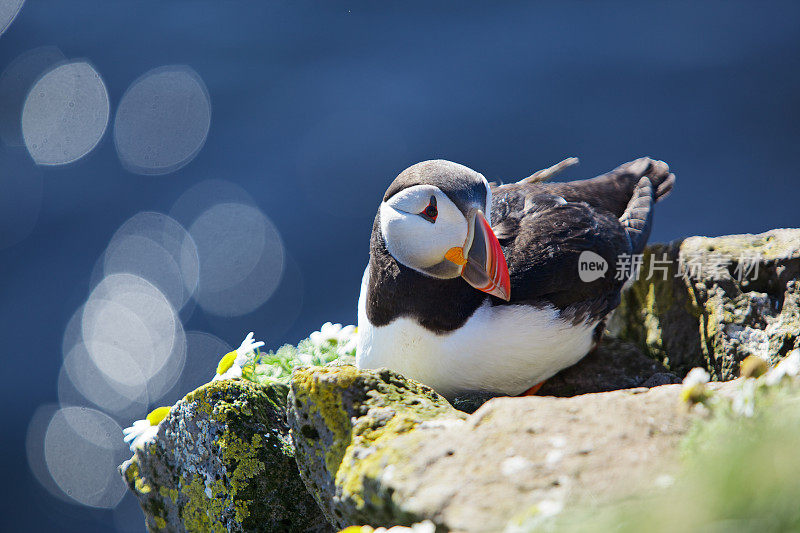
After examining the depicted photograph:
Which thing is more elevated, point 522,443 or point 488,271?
point 488,271

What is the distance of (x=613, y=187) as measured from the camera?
195 inches

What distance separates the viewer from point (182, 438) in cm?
329

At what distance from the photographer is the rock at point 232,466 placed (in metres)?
3.11

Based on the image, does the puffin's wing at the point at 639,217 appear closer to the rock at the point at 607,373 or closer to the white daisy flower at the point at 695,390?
the rock at the point at 607,373

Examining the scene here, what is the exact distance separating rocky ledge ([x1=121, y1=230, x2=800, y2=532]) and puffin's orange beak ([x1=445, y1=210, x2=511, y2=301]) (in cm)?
62

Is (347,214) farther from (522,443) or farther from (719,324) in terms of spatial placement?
(522,443)

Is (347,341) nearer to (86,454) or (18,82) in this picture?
(86,454)

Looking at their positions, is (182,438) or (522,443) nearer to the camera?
(522,443)

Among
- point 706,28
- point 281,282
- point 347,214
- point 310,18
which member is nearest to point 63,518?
point 281,282

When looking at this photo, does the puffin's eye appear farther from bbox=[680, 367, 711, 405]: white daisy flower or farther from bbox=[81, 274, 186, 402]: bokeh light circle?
bbox=[81, 274, 186, 402]: bokeh light circle

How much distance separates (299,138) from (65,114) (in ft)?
8.42

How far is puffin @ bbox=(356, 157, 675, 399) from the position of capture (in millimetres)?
3676

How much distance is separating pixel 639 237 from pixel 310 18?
226 inches

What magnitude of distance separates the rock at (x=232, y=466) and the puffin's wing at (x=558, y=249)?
4.37 feet
